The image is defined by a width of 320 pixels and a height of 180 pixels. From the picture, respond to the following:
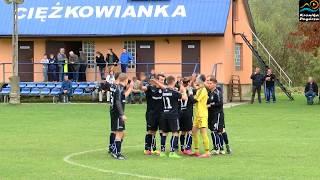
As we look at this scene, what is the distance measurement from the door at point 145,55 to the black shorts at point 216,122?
76.2 ft

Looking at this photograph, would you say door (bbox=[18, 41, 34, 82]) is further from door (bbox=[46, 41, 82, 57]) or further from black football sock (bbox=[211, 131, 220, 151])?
black football sock (bbox=[211, 131, 220, 151])

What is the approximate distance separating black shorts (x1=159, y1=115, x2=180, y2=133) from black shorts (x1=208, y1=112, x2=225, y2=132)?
906 mm

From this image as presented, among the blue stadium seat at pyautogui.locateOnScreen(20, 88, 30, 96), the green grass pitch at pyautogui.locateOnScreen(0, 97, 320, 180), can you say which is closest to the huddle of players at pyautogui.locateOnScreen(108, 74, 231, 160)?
the green grass pitch at pyautogui.locateOnScreen(0, 97, 320, 180)

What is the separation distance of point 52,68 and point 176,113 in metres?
24.4

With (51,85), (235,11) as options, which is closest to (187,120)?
(51,85)

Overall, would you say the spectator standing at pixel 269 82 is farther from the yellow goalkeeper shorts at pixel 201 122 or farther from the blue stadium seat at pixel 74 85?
the yellow goalkeeper shorts at pixel 201 122

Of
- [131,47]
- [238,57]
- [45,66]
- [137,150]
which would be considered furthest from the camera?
[238,57]

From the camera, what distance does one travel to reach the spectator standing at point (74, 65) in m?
39.3

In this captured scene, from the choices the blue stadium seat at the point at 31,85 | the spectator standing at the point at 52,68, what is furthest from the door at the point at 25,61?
the blue stadium seat at the point at 31,85

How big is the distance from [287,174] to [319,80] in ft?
170

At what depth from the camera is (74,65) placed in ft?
130

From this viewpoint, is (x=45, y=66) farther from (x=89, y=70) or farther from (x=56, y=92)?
(x=89, y=70)

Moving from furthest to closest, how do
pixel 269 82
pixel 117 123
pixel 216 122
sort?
pixel 269 82 < pixel 216 122 < pixel 117 123

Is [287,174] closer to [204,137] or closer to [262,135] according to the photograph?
[204,137]
